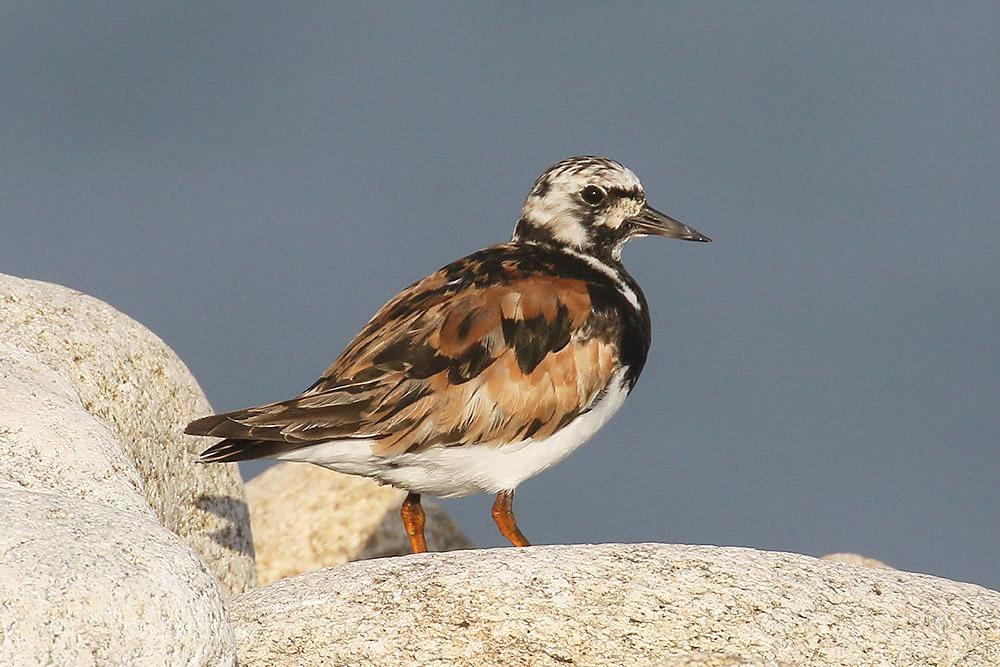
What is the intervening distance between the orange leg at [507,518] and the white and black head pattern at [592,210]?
1.86 m

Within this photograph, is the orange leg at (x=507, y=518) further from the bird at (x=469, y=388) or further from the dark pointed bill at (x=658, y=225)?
the dark pointed bill at (x=658, y=225)

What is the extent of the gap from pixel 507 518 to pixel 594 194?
234 cm

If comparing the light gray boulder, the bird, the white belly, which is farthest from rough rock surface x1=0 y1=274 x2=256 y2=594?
the white belly

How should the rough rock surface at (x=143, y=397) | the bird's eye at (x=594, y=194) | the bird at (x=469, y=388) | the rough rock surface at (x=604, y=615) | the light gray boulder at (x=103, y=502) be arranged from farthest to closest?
the bird's eye at (x=594, y=194) → the rough rock surface at (x=143, y=397) → the bird at (x=469, y=388) → the rough rock surface at (x=604, y=615) → the light gray boulder at (x=103, y=502)

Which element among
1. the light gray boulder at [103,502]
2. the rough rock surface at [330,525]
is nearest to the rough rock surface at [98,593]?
the light gray boulder at [103,502]

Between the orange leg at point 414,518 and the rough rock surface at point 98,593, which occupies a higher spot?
the orange leg at point 414,518

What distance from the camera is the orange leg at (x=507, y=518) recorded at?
29.0 ft

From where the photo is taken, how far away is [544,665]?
A: 611 cm

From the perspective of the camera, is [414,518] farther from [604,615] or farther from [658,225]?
[604,615]

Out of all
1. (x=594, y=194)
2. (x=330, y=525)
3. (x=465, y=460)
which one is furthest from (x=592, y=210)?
(x=330, y=525)

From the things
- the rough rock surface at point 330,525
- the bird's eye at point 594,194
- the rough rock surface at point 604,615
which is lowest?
the rough rock surface at point 604,615

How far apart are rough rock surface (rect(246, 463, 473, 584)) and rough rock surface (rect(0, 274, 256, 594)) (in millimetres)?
2125

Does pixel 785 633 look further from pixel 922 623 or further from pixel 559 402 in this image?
pixel 559 402

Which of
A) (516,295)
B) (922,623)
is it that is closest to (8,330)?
(516,295)
